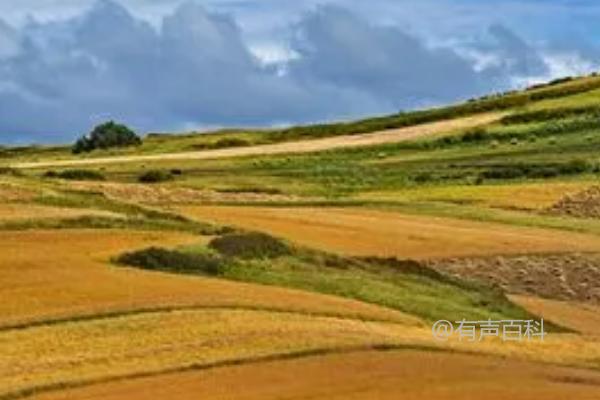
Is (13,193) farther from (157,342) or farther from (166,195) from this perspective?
(157,342)

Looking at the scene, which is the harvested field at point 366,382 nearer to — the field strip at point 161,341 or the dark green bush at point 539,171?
the field strip at point 161,341

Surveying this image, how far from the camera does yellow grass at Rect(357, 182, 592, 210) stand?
76.1 meters

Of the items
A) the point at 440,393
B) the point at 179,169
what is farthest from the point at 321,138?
the point at 440,393

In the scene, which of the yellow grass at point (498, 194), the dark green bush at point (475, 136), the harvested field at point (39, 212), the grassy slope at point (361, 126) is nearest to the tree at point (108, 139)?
the grassy slope at point (361, 126)

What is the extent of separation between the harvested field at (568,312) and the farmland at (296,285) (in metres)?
0.16

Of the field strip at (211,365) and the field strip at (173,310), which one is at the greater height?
the field strip at (173,310)

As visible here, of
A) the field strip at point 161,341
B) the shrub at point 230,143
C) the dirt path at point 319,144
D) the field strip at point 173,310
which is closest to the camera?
the field strip at point 161,341

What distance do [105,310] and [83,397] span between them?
760 cm

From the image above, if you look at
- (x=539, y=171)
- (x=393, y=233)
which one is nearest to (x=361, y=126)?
(x=539, y=171)

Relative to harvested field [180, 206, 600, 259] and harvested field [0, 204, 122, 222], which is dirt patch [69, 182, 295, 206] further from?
harvested field [0, 204, 122, 222]

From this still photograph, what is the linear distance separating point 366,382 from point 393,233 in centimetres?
2941

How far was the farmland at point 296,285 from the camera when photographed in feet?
96.2

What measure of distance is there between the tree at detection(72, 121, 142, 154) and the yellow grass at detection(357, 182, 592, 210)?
72350mm

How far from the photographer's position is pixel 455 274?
2025 inches
